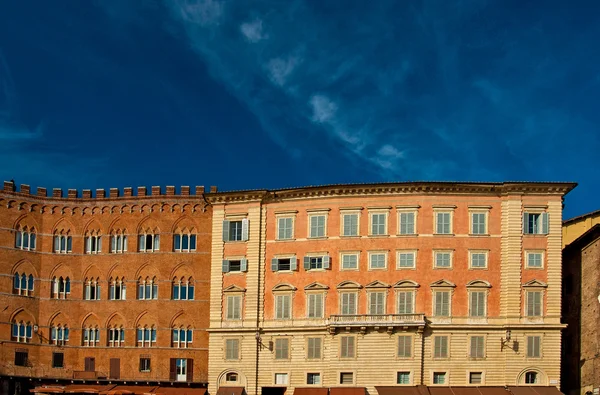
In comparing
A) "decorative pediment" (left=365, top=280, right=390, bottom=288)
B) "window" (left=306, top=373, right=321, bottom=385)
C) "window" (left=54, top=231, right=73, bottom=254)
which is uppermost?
"window" (left=54, top=231, right=73, bottom=254)

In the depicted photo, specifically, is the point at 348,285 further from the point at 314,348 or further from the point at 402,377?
the point at 402,377

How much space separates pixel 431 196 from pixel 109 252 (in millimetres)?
29364

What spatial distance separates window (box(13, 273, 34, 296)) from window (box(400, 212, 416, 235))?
33852 millimetres

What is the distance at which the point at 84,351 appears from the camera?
222ft

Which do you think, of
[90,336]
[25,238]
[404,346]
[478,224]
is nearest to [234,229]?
[90,336]

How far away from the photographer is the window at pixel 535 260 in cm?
5978

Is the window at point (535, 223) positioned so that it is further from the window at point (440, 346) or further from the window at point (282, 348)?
the window at point (282, 348)

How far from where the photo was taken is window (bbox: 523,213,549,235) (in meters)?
60.2

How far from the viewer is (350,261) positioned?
61812 millimetres

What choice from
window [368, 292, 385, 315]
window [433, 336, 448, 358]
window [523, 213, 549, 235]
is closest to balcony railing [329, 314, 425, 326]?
window [368, 292, 385, 315]

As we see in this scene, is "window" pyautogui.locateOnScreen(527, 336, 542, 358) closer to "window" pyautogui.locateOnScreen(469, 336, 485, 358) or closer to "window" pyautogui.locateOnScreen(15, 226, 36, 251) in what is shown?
"window" pyautogui.locateOnScreen(469, 336, 485, 358)

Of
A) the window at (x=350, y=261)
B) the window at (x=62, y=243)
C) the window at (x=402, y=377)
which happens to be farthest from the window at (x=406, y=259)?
the window at (x=62, y=243)

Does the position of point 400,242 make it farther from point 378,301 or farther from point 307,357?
point 307,357

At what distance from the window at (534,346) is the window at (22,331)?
42.9m
